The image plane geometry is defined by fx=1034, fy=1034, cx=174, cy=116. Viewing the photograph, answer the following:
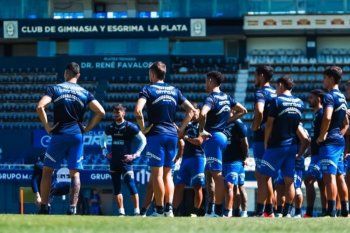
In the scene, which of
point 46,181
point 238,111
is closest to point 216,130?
point 238,111

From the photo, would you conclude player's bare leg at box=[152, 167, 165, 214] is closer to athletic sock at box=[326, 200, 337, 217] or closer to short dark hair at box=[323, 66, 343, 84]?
athletic sock at box=[326, 200, 337, 217]

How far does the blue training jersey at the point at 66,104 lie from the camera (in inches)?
575

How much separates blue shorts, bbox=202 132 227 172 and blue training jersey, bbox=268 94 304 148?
0.80m

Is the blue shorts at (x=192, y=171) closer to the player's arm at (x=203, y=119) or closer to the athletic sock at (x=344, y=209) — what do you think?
the player's arm at (x=203, y=119)

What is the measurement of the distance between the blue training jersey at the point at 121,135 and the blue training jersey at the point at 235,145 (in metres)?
2.57

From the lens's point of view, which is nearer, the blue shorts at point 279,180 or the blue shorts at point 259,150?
the blue shorts at point 259,150

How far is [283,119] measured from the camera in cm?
1562

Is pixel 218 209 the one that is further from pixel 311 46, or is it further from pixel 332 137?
pixel 311 46

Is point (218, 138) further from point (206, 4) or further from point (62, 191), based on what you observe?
point (206, 4)

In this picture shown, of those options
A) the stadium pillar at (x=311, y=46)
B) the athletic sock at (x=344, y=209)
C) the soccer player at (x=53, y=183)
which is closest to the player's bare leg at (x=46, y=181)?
the athletic sock at (x=344, y=209)

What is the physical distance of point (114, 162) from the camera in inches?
764

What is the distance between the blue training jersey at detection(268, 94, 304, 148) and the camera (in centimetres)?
1555

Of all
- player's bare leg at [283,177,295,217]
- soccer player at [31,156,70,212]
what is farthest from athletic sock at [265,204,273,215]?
soccer player at [31,156,70,212]

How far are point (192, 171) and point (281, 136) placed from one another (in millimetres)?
2367
